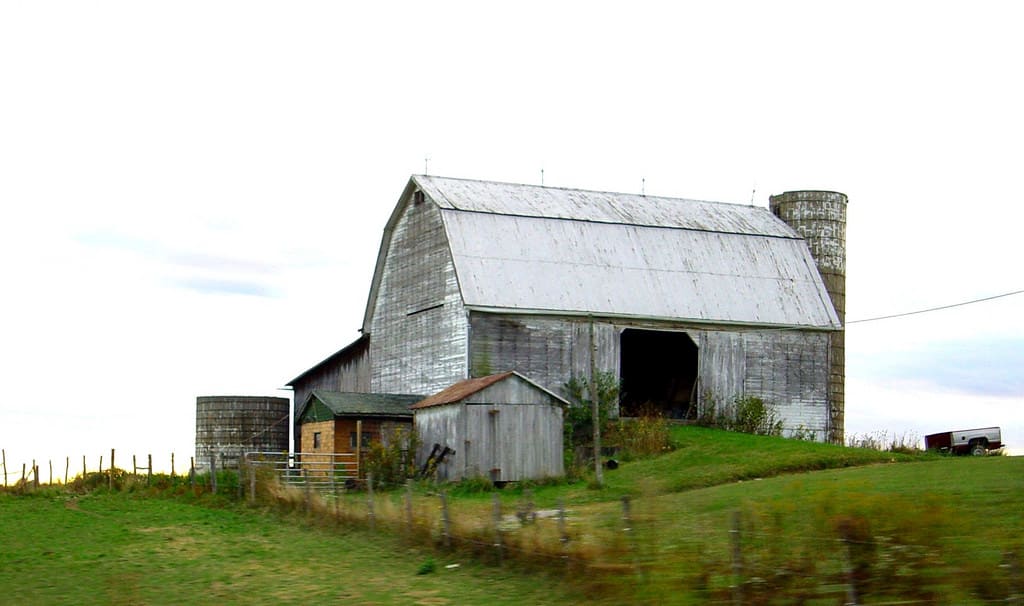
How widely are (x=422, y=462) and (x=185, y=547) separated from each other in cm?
1278

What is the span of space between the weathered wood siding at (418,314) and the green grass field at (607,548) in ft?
28.8

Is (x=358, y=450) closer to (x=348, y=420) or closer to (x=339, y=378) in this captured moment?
(x=348, y=420)

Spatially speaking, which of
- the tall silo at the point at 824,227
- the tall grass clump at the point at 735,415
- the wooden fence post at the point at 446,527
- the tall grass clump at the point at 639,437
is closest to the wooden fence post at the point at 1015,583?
the wooden fence post at the point at 446,527

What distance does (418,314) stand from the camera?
1555 inches

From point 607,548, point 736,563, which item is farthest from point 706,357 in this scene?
point 736,563

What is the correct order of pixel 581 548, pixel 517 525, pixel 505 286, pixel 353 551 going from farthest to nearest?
pixel 505 286 < pixel 353 551 < pixel 517 525 < pixel 581 548

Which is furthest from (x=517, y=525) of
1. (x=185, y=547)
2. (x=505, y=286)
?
(x=505, y=286)

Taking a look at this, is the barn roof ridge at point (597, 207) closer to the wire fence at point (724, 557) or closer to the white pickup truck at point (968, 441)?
the white pickup truck at point (968, 441)

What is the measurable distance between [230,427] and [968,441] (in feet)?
82.5

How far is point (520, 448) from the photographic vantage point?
1265 inches

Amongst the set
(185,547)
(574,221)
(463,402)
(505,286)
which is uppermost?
(574,221)

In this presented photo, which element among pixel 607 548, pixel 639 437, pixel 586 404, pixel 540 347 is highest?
pixel 540 347

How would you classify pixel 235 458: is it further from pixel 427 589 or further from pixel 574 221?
pixel 427 589

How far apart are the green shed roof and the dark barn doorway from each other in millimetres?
7948
